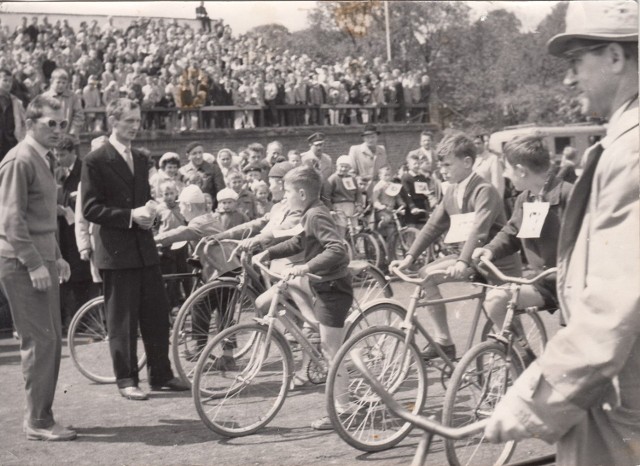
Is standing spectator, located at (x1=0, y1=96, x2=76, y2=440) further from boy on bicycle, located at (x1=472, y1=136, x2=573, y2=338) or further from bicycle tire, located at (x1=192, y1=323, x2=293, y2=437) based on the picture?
boy on bicycle, located at (x1=472, y1=136, x2=573, y2=338)

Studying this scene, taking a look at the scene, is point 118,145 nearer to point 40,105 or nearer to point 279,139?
point 40,105

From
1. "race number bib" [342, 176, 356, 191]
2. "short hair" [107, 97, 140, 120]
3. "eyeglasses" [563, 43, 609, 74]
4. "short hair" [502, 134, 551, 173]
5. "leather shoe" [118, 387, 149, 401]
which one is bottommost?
"leather shoe" [118, 387, 149, 401]

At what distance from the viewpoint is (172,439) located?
17.4 feet

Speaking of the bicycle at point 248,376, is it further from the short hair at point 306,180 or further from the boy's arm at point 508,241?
the boy's arm at point 508,241

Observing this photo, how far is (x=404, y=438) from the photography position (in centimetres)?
512

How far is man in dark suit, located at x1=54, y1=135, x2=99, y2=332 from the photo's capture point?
934 centimetres

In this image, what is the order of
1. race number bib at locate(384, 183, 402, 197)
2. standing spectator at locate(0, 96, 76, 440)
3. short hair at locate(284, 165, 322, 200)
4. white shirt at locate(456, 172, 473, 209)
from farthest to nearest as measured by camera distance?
race number bib at locate(384, 183, 402, 197) < white shirt at locate(456, 172, 473, 209) < short hair at locate(284, 165, 322, 200) < standing spectator at locate(0, 96, 76, 440)

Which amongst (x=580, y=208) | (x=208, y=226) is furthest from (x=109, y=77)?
(x=580, y=208)

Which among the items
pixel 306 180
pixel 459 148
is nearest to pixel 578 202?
pixel 306 180

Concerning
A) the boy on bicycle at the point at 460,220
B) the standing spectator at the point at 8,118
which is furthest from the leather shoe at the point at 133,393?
the standing spectator at the point at 8,118

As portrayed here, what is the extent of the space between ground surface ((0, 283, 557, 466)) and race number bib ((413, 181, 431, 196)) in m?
7.10

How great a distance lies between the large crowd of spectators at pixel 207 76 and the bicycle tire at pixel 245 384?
12913 mm

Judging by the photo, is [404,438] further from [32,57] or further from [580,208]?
[32,57]

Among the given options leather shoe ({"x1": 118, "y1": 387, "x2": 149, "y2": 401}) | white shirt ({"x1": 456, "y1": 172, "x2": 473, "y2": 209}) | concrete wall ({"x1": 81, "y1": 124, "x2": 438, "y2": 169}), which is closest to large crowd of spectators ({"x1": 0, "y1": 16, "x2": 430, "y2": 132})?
concrete wall ({"x1": 81, "y1": 124, "x2": 438, "y2": 169})
